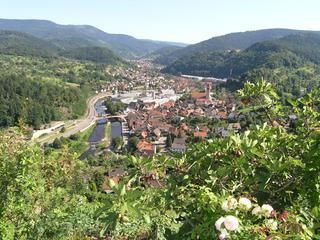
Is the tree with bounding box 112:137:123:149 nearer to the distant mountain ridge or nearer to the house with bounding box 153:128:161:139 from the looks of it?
the house with bounding box 153:128:161:139

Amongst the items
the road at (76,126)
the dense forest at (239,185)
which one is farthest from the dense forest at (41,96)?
the dense forest at (239,185)

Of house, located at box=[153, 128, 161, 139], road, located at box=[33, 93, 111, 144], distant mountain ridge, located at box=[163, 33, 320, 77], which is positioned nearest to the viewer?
road, located at box=[33, 93, 111, 144]

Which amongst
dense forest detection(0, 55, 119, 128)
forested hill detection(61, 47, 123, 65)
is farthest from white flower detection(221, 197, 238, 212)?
forested hill detection(61, 47, 123, 65)

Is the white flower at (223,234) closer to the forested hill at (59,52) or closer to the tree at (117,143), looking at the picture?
the tree at (117,143)

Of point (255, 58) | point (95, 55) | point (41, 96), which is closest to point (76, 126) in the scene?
point (41, 96)

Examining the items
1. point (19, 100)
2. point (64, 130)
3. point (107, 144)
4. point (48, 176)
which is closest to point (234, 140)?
point (48, 176)

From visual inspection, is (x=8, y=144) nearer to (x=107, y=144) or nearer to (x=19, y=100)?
(x=107, y=144)

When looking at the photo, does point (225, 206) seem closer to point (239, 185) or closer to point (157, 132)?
point (239, 185)
